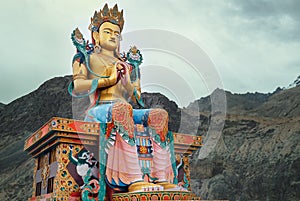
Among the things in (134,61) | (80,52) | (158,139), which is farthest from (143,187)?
(134,61)

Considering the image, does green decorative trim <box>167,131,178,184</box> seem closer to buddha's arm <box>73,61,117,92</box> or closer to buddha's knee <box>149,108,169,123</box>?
buddha's knee <box>149,108,169,123</box>

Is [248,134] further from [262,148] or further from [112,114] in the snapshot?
[112,114]

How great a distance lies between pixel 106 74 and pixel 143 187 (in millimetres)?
2428

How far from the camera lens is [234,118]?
22688 millimetres

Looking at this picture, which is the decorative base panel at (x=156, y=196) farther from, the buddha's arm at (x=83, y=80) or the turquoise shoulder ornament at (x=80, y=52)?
the turquoise shoulder ornament at (x=80, y=52)

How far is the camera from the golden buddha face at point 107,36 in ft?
21.2

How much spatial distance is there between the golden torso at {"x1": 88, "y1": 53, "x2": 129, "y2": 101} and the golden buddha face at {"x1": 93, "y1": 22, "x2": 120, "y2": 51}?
26cm

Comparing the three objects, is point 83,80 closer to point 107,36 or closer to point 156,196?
point 107,36

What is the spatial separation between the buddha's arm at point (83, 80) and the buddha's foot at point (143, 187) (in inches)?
74.7

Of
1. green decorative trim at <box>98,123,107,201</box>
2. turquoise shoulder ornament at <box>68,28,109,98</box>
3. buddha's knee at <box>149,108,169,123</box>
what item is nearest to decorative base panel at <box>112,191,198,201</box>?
green decorative trim at <box>98,123,107,201</box>

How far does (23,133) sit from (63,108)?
2.75 meters

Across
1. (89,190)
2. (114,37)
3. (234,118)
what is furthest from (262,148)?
(89,190)

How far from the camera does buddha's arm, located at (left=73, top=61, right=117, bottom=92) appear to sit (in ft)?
19.0

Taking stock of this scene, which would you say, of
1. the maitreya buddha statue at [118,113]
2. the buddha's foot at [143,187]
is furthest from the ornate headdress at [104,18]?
the buddha's foot at [143,187]
